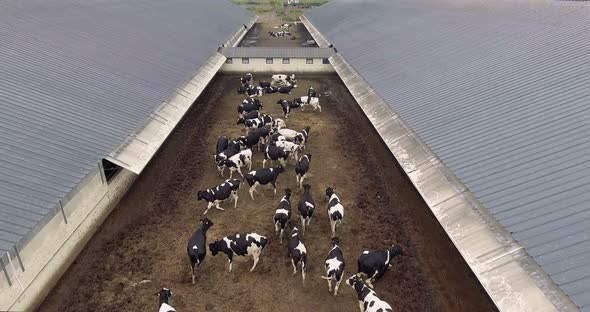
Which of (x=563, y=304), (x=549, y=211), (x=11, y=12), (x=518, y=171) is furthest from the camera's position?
(x=11, y=12)

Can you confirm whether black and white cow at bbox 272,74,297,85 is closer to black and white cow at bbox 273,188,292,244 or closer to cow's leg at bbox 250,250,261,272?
black and white cow at bbox 273,188,292,244

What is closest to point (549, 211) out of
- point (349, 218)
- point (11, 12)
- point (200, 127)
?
point (349, 218)

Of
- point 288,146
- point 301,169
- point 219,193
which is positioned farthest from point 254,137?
point 219,193

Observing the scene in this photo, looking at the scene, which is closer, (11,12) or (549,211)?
(549,211)

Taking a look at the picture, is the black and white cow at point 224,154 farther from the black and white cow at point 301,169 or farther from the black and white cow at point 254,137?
the black and white cow at point 301,169

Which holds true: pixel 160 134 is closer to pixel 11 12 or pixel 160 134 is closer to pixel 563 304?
pixel 11 12

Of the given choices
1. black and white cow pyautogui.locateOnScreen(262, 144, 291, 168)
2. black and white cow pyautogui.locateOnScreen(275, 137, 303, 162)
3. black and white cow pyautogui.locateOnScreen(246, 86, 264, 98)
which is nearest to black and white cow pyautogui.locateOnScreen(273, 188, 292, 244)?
black and white cow pyautogui.locateOnScreen(262, 144, 291, 168)
